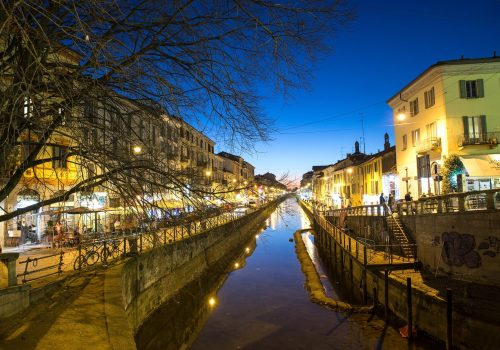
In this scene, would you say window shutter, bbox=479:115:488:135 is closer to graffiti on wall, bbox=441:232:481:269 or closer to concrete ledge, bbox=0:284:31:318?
graffiti on wall, bbox=441:232:481:269

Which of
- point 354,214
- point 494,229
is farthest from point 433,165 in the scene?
point 494,229

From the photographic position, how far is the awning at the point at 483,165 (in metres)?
23.3

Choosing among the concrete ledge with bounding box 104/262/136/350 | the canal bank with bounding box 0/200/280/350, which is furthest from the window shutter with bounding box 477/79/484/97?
A: the concrete ledge with bounding box 104/262/136/350

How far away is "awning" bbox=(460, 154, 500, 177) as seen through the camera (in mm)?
23266

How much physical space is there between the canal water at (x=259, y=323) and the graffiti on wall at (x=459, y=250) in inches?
150

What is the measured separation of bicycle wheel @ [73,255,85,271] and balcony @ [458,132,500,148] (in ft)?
77.7

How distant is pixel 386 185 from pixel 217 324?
2600cm

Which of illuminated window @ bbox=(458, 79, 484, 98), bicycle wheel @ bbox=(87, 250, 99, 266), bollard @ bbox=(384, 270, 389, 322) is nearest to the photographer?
bicycle wheel @ bbox=(87, 250, 99, 266)

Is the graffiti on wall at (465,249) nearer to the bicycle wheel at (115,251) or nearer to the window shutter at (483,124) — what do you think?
the window shutter at (483,124)

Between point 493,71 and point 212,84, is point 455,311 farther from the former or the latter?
point 493,71

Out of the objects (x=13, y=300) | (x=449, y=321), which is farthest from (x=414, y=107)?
(x=13, y=300)

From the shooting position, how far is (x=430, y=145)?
26.4 m

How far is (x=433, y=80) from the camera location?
85.5 ft

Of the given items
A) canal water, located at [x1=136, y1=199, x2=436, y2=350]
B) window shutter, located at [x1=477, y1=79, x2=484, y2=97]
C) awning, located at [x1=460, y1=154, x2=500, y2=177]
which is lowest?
canal water, located at [x1=136, y1=199, x2=436, y2=350]
